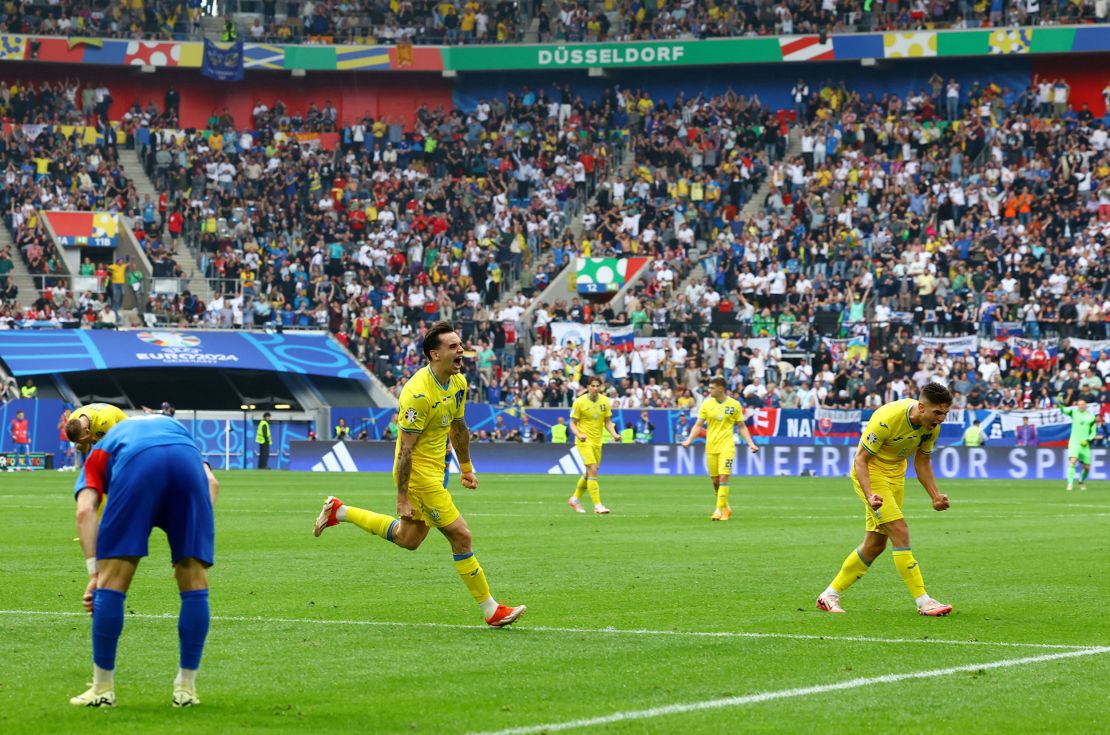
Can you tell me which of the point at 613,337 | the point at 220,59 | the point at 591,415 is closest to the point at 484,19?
the point at 220,59

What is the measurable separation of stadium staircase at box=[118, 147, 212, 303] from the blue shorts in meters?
49.5

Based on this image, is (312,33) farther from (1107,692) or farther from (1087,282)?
(1107,692)

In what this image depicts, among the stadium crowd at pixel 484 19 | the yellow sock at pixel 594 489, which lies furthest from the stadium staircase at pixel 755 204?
the yellow sock at pixel 594 489

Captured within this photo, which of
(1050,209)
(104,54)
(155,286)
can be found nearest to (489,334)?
(155,286)

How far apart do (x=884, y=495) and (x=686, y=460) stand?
3236cm

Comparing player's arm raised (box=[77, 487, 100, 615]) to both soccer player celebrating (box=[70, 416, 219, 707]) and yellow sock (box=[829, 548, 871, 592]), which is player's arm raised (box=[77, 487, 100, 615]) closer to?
soccer player celebrating (box=[70, 416, 219, 707])

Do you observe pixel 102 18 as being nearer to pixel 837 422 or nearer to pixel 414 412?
pixel 837 422

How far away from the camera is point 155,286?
5669 cm

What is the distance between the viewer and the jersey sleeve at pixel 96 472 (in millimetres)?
8852

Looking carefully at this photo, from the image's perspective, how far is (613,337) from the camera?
5216 centimetres

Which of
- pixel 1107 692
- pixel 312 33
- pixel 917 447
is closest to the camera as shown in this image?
pixel 1107 692

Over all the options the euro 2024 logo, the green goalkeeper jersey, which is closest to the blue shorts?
the green goalkeeper jersey

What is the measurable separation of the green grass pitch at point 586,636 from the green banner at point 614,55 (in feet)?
135

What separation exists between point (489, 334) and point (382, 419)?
4564 mm
